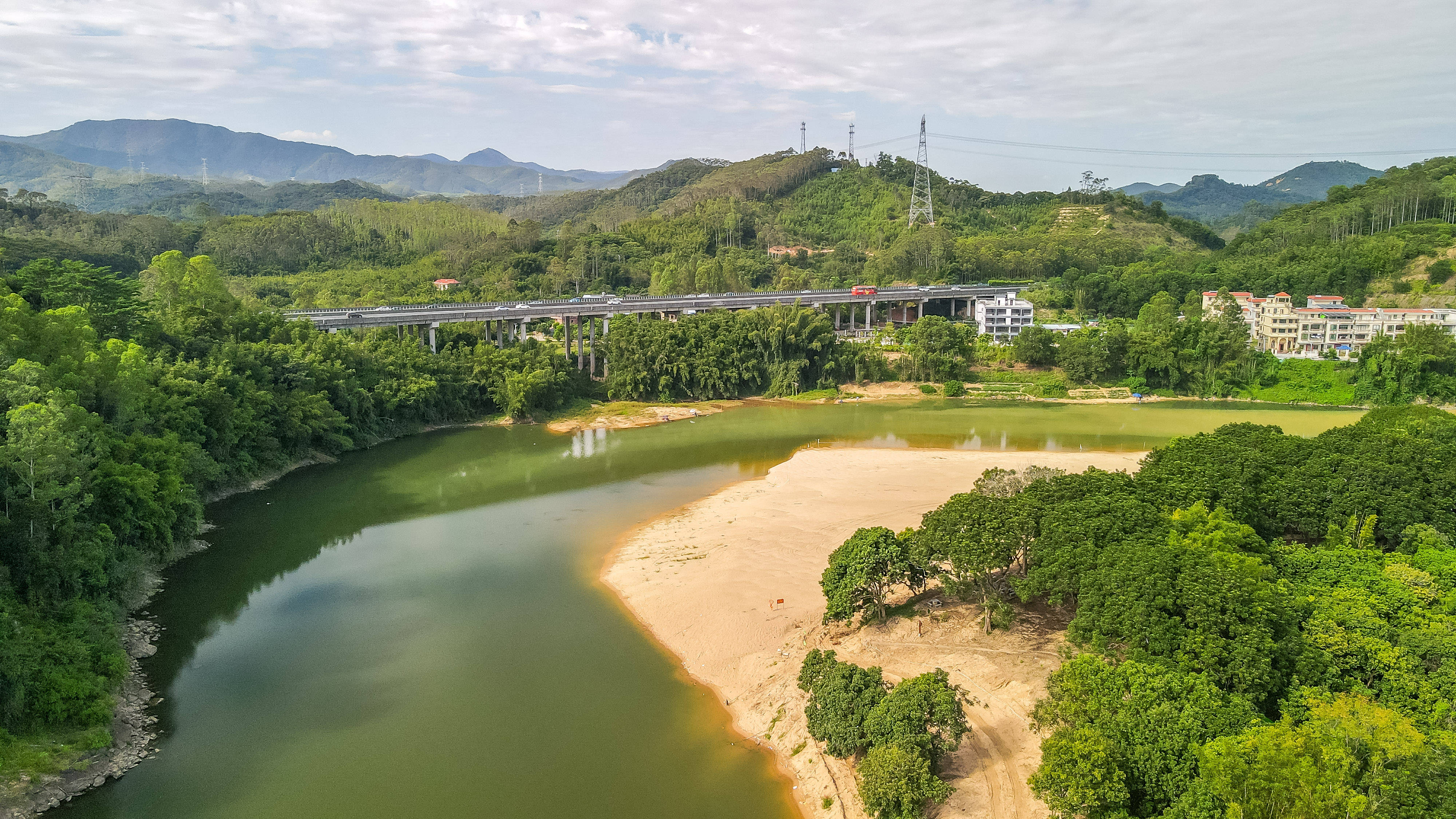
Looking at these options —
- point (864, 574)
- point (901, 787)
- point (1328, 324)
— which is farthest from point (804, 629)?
point (1328, 324)

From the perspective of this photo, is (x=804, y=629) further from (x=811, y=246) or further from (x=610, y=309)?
(x=811, y=246)

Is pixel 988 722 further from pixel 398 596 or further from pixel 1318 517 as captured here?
pixel 398 596

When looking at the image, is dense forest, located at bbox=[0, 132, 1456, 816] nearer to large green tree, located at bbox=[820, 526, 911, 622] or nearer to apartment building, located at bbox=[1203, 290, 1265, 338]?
large green tree, located at bbox=[820, 526, 911, 622]

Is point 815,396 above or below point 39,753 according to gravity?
above

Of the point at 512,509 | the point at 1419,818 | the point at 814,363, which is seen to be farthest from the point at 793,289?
the point at 1419,818

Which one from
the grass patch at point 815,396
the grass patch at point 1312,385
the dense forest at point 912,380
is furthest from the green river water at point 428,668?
the grass patch at point 1312,385

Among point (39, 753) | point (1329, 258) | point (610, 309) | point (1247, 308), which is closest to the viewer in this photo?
point (39, 753)
